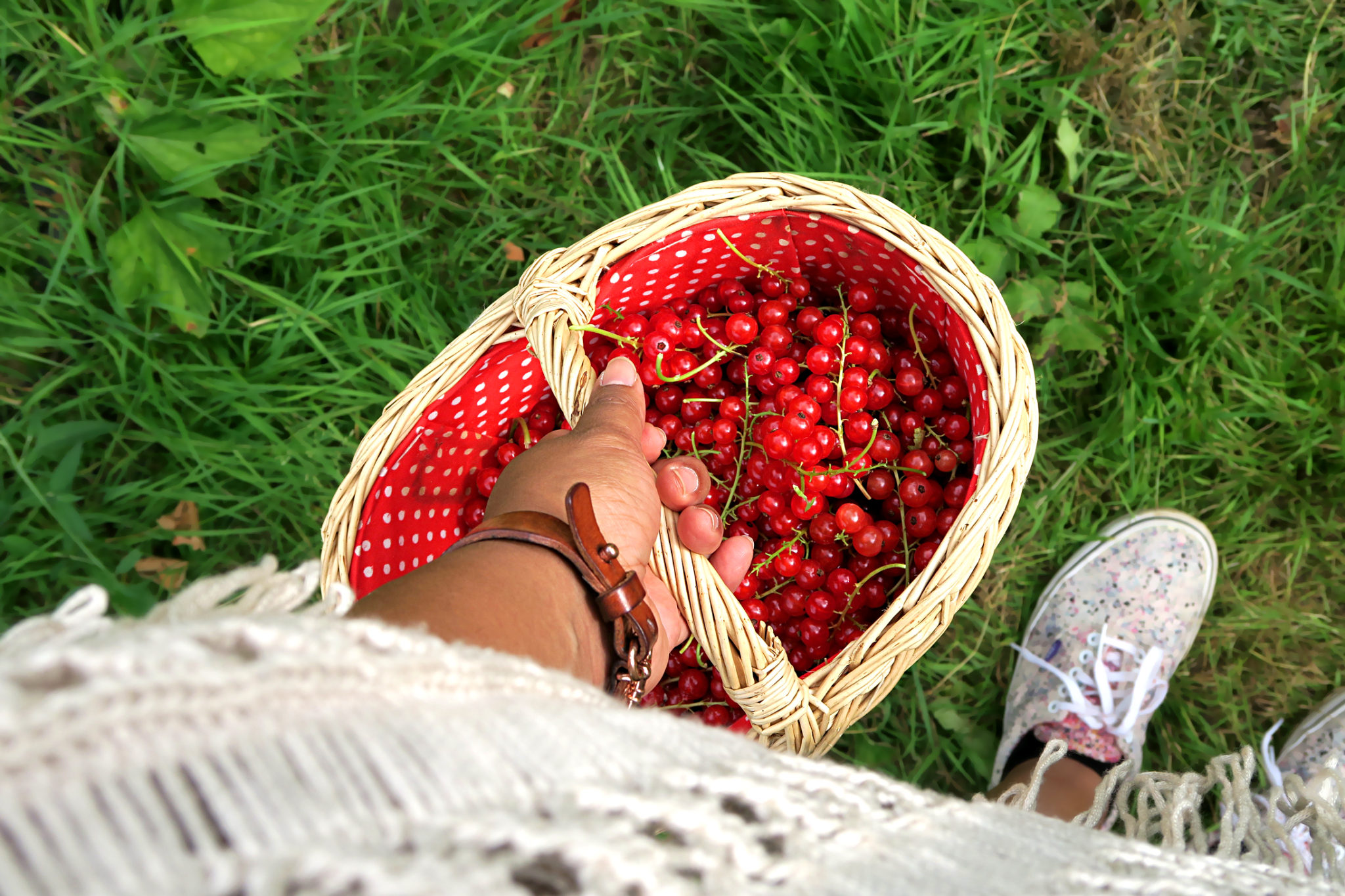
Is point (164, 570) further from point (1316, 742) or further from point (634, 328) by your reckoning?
point (1316, 742)

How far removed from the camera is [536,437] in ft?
4.18

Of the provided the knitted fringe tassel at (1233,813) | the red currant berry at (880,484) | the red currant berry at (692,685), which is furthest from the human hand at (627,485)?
the knitted fringe tassel at (1233,813)

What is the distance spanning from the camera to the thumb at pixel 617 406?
3.29ft

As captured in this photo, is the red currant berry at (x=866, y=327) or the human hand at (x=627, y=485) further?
the red currant berry at (x=866, y=327)

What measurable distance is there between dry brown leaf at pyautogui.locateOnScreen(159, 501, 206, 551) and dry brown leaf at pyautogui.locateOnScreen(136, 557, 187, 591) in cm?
4

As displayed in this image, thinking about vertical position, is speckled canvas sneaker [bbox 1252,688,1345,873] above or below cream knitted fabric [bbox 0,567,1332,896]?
below

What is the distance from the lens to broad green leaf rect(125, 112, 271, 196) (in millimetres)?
1309

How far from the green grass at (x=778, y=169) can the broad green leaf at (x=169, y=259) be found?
0.16 ft

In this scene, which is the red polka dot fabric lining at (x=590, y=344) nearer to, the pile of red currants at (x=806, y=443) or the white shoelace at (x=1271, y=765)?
the pile of red currants at (x=806, y=443)

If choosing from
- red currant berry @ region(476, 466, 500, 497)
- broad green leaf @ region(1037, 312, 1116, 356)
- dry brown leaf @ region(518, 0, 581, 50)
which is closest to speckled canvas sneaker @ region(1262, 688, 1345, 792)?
broad green leaf @ region(1037, 312, 1116, 356)

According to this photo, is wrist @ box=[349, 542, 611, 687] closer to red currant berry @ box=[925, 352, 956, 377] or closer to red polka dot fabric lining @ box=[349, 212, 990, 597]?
red polka dot fabric lining @ box=[349, 212, 990, 597]

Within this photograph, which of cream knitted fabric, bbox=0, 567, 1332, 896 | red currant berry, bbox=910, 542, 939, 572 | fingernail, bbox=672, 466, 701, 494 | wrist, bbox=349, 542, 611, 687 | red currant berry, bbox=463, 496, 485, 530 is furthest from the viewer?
red currant berry, bbox=463, 496, 485, 530

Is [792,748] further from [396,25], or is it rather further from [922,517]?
[396,25]

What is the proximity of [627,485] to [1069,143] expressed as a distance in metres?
1.03
